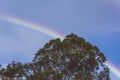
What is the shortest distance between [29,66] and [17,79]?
210 centimetres

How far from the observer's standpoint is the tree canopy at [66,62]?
38.2 meters

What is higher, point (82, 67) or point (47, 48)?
point (47, 48)

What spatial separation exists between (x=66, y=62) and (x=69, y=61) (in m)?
0.38

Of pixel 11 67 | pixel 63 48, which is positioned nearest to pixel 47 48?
pixel 63 48

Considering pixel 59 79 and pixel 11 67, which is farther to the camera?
pixel 11 67

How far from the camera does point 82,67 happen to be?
3884 centimetres

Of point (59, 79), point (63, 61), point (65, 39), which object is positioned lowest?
point (59, 79)

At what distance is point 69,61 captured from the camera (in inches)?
1524

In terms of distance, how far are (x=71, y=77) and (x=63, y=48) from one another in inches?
144

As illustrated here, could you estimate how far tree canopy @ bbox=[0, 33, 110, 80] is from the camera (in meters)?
Answer: 38.2

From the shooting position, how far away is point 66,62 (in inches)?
1531

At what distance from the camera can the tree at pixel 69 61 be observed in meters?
37.4

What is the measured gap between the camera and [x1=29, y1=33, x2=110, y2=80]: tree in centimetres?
3741

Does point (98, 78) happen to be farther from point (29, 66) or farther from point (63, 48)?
point (29, 66)
